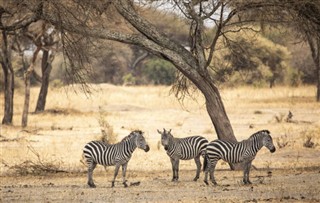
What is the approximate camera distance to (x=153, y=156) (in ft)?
70.1

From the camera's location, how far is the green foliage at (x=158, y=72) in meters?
74.9

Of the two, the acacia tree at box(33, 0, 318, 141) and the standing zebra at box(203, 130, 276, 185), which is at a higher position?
the acacia tree at box(33, 0, 318, 141)

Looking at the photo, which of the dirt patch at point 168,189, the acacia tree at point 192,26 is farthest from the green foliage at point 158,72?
the dirt patch at point 168,189

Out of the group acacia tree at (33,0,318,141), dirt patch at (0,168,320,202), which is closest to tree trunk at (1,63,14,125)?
acacia tree at (33,0,318,141)

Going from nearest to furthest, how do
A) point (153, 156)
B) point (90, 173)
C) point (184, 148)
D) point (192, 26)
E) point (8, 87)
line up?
point (90, 173) < point (184, 148) < point (192, 26) < point (153, 156) < point (8, 87)

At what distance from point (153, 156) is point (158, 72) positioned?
54.8 m

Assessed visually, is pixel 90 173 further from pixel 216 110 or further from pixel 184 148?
pixel 216 110

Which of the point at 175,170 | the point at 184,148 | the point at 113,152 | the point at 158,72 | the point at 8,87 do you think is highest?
the point at 158,72

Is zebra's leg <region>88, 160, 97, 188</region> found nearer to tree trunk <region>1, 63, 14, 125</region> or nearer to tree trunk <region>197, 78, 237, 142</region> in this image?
tree trunk <region>197, 78, 237, 142</region>

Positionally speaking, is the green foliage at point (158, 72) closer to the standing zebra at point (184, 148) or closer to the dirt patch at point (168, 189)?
the dirt patch at point (168, 189)

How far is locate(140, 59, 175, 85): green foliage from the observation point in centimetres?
7488

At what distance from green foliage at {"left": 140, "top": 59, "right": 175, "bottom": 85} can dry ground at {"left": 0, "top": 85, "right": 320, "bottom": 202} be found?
97.3 ft

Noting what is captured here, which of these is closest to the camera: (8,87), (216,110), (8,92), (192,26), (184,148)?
(184,148)

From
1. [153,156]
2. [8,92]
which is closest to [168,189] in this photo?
[153,156]
